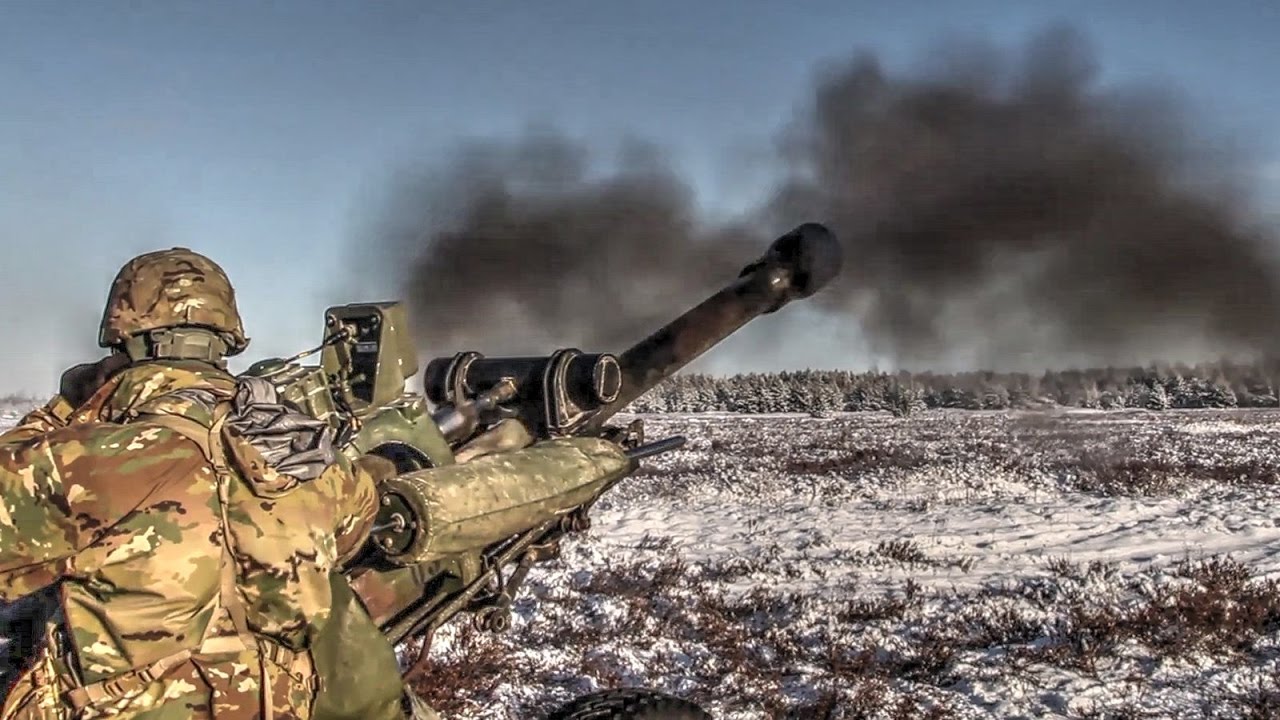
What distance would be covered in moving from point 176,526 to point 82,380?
1.00 metres

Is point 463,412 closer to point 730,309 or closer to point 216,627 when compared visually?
point 730,309

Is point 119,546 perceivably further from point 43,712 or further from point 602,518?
point 602,518

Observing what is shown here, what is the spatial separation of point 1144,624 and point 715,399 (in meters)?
54.6

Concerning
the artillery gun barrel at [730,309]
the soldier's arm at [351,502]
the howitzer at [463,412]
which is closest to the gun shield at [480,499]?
the howitzer at [463,412]

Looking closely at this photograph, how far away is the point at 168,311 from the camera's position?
7.66 feet

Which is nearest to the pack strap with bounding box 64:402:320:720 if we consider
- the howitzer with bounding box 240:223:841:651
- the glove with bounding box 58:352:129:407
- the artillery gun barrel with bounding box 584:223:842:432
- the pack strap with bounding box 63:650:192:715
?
the pack strap with bounding box 63:650:192:715

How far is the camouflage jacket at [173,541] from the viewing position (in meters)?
1.97

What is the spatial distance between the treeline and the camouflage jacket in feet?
104

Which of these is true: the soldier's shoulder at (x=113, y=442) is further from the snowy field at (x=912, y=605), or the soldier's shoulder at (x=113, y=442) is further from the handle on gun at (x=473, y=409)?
the snowy field at (x=912, y=605)

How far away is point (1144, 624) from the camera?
20.9 ft

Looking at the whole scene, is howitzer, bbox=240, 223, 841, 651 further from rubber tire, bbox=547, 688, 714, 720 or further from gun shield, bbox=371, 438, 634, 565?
rubber tire, bbox=547, 688, 714, 720

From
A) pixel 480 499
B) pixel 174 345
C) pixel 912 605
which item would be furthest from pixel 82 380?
pixel 912 605

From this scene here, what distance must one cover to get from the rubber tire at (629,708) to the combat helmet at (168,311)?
5.87 feet

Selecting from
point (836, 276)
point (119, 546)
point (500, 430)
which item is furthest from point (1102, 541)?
point (119, 546)
